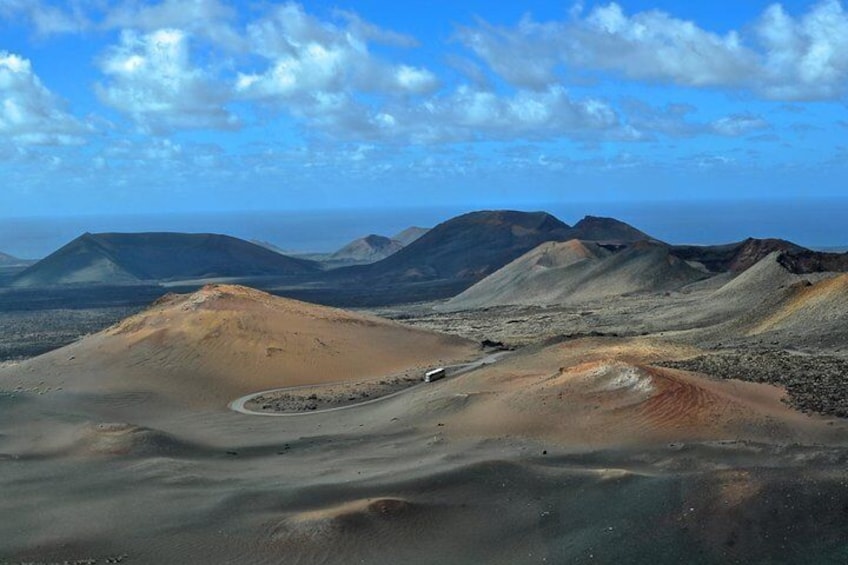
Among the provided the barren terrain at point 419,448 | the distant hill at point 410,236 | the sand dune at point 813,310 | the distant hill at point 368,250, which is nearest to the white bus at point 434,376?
the barren terrain at point 419,448

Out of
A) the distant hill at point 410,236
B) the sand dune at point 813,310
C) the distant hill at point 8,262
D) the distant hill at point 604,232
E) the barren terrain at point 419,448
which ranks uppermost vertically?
the distant hill at point 410,236

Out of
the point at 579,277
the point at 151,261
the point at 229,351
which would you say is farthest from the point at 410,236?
the point at 229,351

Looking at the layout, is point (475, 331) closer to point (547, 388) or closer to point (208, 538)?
point (547, 388)

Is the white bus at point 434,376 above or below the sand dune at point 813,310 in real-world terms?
below

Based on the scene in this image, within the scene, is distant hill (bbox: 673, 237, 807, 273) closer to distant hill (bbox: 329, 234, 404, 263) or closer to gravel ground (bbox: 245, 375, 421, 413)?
gravel ground (bbox: 245, 375, 421, 413)

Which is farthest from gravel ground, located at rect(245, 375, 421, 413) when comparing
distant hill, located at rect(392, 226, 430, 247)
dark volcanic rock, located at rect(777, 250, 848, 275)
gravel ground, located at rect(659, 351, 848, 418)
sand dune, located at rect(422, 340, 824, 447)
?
distant hill, located at rect(392, 226, 430, 247)

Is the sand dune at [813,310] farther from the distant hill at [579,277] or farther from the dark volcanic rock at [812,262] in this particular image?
the distant hill at [579,277]
